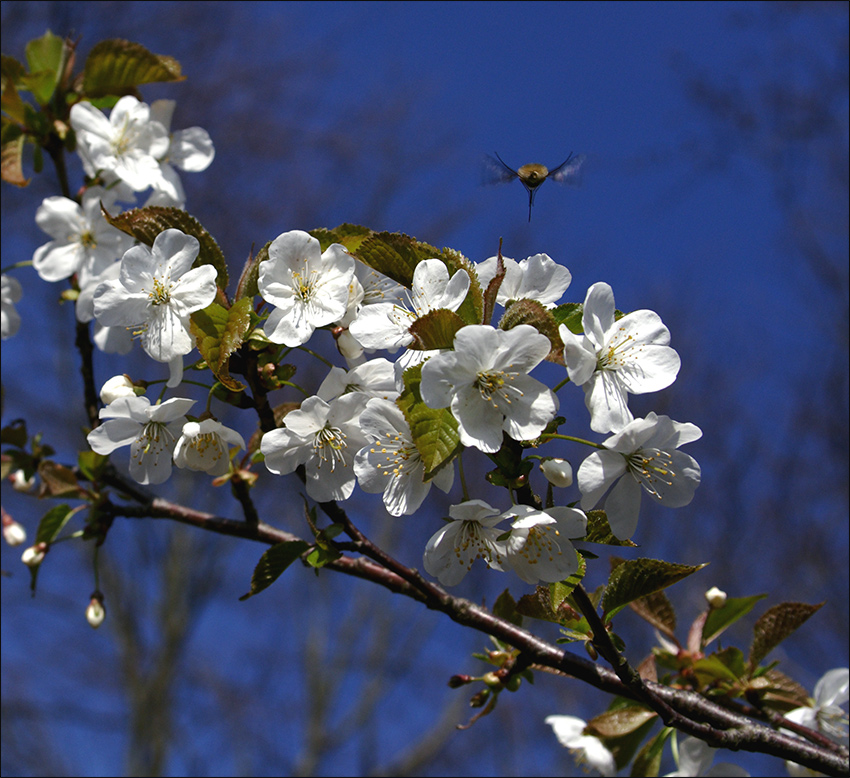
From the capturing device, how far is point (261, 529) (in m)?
1.56

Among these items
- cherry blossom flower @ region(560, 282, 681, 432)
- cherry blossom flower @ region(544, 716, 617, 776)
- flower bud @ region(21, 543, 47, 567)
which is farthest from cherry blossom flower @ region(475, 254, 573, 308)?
flower bud @ region(21, 543, 47, 567)

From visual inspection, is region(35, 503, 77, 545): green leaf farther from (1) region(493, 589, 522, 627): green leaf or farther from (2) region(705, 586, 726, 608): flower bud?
(2) region(705, 586, 726, 608): flower bud

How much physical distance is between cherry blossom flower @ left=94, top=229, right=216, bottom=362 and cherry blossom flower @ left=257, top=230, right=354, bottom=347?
4.2 inches

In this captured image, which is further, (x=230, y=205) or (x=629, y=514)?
(x=230, y=205)

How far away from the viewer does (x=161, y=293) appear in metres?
1.30

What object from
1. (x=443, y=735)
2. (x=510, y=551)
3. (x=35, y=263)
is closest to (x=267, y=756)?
(x=443, y=735)

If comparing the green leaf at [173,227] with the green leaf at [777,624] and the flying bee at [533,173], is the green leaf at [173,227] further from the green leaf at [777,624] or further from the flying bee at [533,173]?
the green leaf at [777,624]

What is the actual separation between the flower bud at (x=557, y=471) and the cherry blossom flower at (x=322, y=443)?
30 centimetres

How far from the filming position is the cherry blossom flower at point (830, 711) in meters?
1.75

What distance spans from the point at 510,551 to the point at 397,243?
485 millimetres

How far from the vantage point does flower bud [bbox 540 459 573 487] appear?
42.7 inches

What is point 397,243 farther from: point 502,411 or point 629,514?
point 629,514

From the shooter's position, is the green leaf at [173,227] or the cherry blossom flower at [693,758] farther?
the cherry blossom flower at [693,758]

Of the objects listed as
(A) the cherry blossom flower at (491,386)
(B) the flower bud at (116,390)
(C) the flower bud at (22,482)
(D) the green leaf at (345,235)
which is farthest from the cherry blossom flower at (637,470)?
(C) the flower bud at (22,482)
